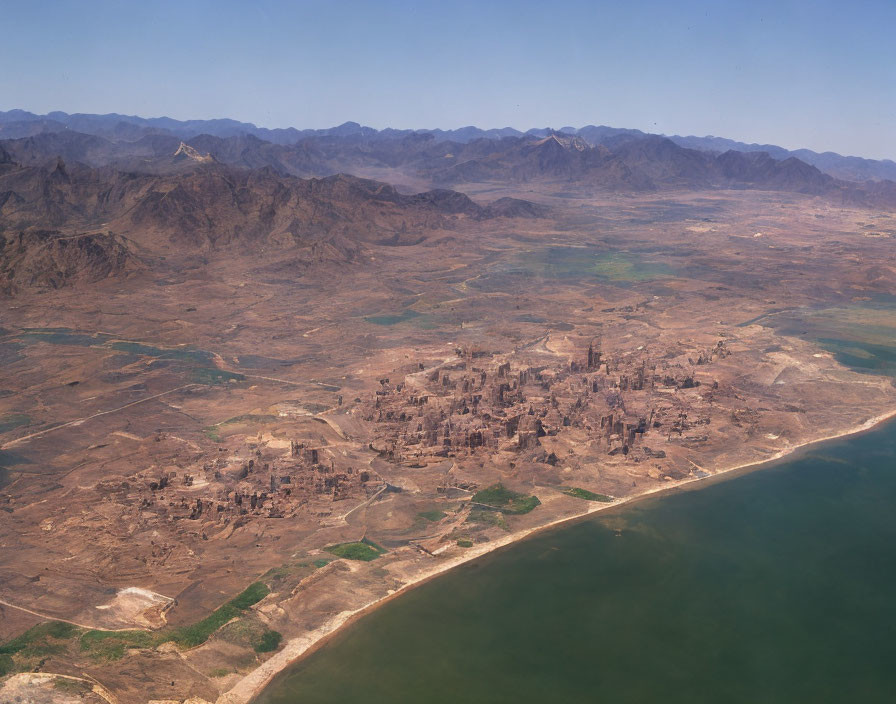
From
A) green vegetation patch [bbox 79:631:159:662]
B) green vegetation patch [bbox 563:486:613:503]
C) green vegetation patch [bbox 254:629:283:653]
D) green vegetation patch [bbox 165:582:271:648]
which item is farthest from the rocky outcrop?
green vegetation patch [bbox 563:486:613:503]

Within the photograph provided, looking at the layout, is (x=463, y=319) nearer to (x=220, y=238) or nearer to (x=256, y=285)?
(x=256, y=285)

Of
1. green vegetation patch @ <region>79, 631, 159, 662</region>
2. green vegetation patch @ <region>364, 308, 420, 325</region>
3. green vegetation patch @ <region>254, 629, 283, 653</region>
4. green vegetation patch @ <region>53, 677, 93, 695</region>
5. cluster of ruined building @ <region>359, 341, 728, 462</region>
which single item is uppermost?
green vegetation patch @ <region>364, 308, 420, 325</region>

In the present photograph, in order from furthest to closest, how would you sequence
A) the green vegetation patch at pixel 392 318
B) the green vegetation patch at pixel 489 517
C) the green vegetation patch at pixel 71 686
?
the green vegetation patch at pixel 392 318 → the green vegetation patch at pixel 489 517 → the green vegetation patch at pixel 71 686

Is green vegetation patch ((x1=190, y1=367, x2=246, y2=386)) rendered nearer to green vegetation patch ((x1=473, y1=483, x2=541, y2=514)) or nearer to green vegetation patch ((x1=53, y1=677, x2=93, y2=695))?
green vegetation patch ((x1=473, y1=483, x2=541, y2=514))

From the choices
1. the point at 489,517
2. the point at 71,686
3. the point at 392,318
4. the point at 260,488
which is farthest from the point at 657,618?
the point at 392,318

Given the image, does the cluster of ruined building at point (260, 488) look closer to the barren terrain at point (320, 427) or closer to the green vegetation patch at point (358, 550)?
the barren terrain at point (320, 427)

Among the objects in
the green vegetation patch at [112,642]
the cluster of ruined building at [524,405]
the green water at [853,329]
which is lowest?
the green vegetation patch at [112,642]

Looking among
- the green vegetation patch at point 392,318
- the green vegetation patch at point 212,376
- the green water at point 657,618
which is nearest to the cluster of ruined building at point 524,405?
the green water at point 657,618
